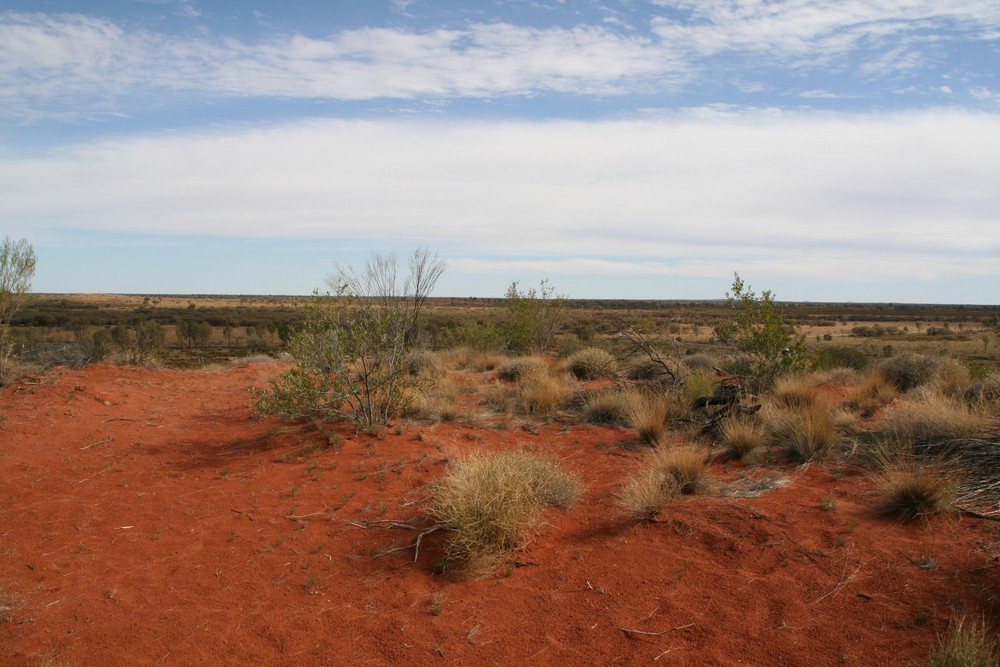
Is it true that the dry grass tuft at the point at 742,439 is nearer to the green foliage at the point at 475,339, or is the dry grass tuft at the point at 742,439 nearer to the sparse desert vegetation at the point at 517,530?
the sparse desert vegetation at the point at 517,530

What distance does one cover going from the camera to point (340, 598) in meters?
5.30

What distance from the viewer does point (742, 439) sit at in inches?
314

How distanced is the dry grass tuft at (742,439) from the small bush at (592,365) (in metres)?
6.12

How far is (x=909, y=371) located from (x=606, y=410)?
6409 mm

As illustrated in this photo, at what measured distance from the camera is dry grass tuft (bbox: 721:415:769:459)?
797cm

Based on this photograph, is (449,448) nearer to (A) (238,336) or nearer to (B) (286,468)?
(B) (286,468)

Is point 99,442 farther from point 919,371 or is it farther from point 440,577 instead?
point 919,371

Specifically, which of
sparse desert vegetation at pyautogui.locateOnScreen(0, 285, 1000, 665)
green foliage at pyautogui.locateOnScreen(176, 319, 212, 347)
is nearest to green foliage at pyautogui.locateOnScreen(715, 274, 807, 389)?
sparse desert vegetation at pyautogui.locateOnScreen(0, 285, 1000, 665)

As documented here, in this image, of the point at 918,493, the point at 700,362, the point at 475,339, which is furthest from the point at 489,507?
the point at 475,339

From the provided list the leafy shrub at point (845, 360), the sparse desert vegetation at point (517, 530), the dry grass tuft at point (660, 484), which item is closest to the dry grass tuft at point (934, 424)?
the sparse desert vegetation at point (517, 530)

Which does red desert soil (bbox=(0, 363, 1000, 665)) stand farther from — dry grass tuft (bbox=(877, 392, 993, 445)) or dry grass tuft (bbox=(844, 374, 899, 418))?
dry grass tuft (bbox=(844, 374, 899, 418))

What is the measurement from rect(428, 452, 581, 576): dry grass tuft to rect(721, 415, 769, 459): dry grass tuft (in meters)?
2.57

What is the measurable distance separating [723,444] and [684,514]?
2.72 m

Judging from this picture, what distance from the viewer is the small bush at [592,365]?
14.9 metres
